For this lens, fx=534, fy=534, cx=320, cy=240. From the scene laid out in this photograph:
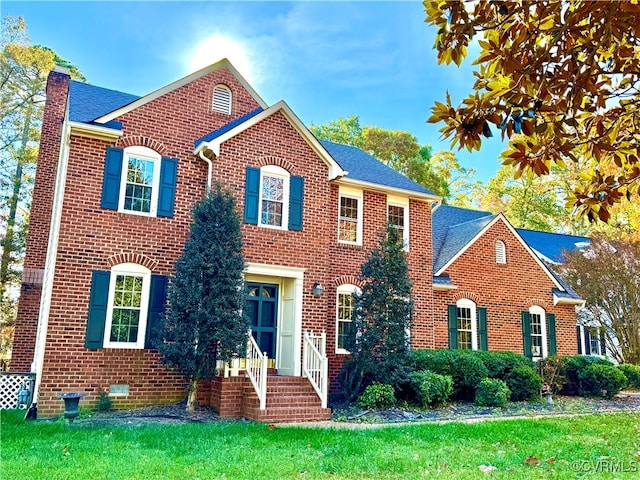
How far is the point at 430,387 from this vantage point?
39.8 ft

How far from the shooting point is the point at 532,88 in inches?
159

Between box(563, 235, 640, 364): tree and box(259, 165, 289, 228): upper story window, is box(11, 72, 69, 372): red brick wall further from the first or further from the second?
box(563, 235, 640, 364): tree

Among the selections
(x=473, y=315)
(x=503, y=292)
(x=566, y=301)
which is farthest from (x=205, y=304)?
(x=566, y=301)

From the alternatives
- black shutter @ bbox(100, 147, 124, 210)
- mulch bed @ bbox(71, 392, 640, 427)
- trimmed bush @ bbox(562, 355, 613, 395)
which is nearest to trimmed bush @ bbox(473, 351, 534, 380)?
mulch bed @ bbox(71, 392, 640, 427)

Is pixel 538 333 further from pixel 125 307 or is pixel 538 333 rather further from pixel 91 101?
pixel 91 101

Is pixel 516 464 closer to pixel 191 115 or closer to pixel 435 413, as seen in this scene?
pixel 435 413

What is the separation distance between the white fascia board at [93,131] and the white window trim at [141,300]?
286 cm

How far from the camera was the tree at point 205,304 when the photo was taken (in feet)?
34.1

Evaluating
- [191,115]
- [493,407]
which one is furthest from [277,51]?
[493,407]

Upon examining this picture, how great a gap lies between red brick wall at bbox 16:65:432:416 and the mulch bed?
701 mm

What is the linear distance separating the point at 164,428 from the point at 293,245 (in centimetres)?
542

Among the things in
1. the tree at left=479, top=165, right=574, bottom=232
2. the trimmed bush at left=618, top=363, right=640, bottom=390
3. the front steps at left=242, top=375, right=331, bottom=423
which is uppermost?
the tree at left=479, top=165, right=574, bottom=232

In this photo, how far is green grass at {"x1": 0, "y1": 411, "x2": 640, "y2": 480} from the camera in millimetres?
6258

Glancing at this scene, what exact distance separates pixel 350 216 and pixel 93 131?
692cm
